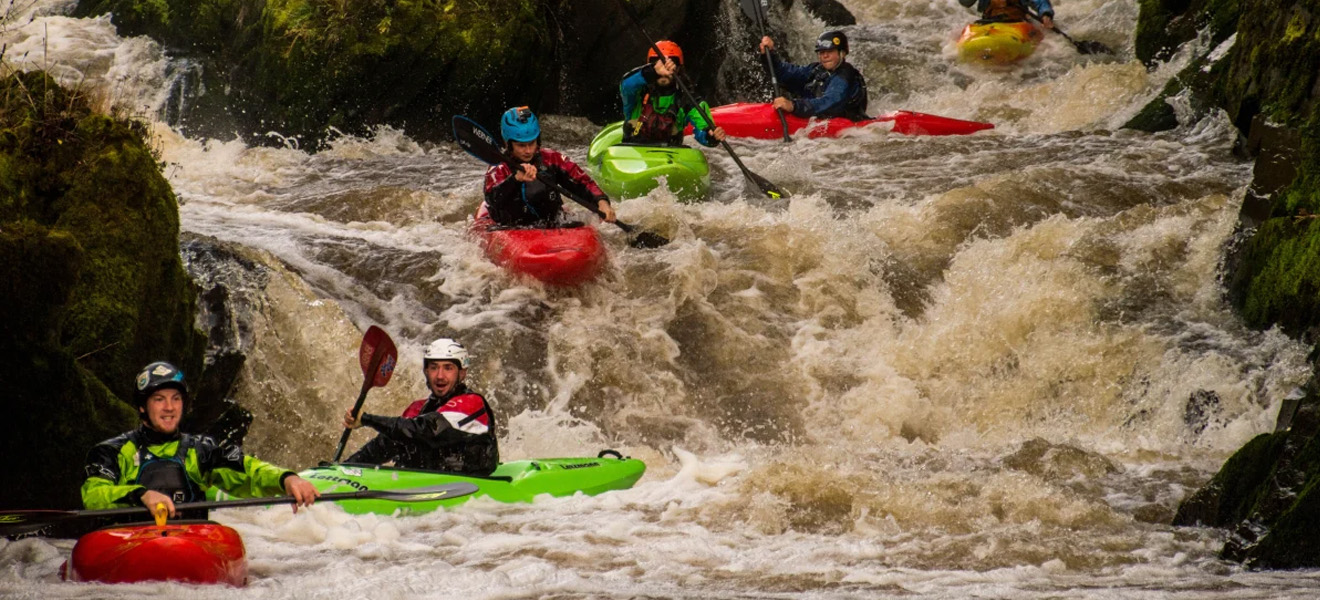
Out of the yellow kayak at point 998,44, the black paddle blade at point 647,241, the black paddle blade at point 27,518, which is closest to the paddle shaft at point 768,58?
the yellow kayak at point 998,44

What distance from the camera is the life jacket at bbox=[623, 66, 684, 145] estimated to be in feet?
34.8

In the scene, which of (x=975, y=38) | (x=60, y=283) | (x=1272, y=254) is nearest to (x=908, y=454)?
(x=1272, y=254)

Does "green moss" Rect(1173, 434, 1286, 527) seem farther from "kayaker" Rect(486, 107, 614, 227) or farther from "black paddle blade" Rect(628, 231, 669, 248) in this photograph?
"kayaker" Rect(486, 107, 614, 227)

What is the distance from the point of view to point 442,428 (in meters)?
5.87

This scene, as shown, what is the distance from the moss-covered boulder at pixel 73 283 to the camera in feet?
16.1

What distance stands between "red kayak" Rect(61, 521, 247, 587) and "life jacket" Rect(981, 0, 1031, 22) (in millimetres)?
13479

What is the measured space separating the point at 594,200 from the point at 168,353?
355cm

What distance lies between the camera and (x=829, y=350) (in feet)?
26.8

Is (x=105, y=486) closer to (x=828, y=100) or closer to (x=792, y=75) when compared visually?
(x=828, y=100)

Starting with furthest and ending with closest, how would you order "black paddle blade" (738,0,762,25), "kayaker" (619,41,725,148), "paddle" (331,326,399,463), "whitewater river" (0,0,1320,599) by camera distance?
"black paddle blade" (738,0,762,25) < "kayaker" (619,41,725,148) < "paddle" (331,326,399,463) < "whitewater river" (0,0,1320,599)

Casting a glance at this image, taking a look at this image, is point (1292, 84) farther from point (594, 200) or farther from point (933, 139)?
point (594, 200)

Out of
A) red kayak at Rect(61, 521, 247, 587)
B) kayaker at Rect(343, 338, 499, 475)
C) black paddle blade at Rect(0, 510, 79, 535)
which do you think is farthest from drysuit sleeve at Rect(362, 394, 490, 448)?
black paddle blade at Rect(0, 510, 79, 535)

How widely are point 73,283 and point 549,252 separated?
3.77 metres

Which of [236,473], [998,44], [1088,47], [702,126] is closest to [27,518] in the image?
[236,473]
